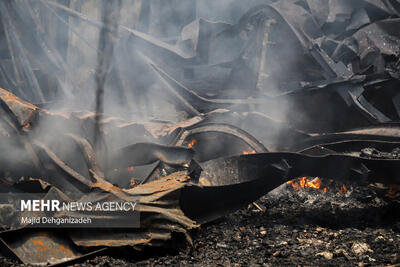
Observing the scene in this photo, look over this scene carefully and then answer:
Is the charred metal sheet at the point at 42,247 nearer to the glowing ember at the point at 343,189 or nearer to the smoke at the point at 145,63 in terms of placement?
the smoke at the point at 145,63

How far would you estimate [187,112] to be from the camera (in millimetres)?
4336

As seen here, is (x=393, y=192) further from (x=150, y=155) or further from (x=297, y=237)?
(x=150, y=155)

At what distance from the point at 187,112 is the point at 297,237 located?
2.53 metres

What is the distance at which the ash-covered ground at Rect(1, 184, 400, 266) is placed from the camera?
191cm

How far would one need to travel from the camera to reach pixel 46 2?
547 centimetres

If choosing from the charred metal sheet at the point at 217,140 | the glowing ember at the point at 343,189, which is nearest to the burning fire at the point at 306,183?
the glowing ember at the point at 343,189

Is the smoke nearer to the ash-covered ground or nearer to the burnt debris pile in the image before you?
the burnt debris pile

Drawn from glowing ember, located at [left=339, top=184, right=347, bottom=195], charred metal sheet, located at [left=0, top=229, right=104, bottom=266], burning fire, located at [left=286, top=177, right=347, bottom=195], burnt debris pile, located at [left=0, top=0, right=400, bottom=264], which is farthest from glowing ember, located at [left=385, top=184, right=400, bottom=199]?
charred metal sheet, located at [left=0, top=229, right=104, bottom=266]

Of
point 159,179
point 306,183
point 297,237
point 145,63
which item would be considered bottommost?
point 297,237

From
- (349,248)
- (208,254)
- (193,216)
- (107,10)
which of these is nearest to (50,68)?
(107,10)

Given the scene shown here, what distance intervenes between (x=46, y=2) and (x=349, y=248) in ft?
19.7

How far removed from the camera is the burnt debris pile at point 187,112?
2.25 metres

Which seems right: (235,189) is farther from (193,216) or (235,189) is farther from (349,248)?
(349,248)

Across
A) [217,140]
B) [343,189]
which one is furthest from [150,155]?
[343,189]
